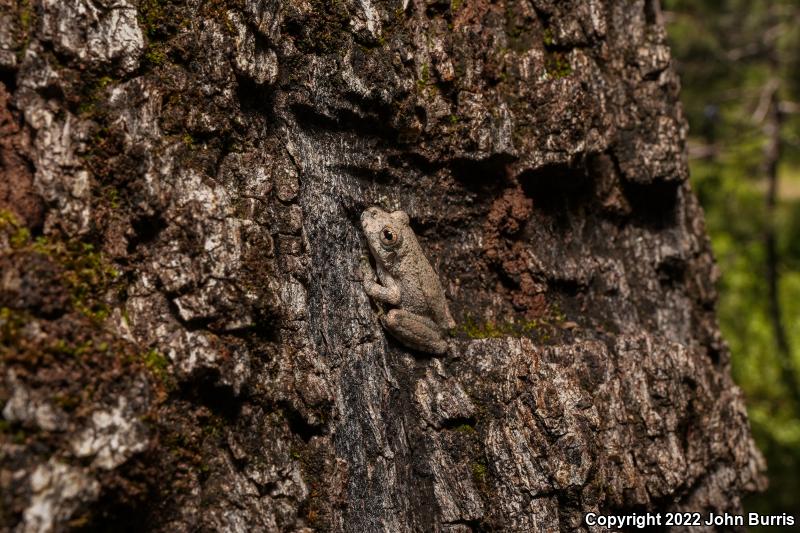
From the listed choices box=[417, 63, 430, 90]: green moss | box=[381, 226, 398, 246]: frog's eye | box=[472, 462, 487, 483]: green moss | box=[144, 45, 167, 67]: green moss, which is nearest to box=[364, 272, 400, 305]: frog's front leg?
box=[381, 226, 398, 246]: frog's eye

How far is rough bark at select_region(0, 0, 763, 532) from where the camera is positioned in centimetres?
358

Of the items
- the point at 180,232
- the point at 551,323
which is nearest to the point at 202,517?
the point at 180,232

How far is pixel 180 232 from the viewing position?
387 centimetres

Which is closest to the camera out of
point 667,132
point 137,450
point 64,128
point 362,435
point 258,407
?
point 137,450

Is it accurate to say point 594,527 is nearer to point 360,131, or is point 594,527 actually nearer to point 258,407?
point 258,407

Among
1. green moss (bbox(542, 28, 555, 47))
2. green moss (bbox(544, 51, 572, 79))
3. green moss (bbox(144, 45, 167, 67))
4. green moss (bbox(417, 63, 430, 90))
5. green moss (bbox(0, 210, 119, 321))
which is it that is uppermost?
green moss (bbox(542, 28, 555, 47))

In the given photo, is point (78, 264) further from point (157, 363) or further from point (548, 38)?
point (548, 38)

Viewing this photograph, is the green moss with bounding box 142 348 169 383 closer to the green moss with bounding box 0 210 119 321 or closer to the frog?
the green moss with bounding box 0 210 119 321

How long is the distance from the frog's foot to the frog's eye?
0.48 metres

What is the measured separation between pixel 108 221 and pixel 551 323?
10.9 ft

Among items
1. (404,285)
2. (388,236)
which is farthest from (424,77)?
(404,285)

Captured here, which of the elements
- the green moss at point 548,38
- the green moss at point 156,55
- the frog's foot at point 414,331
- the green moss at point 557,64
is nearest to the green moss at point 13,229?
the green moss at point 156,55

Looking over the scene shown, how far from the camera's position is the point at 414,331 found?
488cm

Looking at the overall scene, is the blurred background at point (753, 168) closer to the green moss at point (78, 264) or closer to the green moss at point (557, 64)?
the green moss at point (557, 64)
